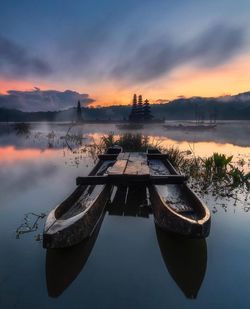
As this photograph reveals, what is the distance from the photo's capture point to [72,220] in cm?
426

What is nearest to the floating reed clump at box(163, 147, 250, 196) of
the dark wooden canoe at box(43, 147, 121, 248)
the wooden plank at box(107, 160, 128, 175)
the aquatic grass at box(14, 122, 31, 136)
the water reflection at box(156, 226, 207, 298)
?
the wooden plank at box(107, 160, 128, 175)

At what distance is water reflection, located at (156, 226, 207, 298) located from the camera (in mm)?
3924

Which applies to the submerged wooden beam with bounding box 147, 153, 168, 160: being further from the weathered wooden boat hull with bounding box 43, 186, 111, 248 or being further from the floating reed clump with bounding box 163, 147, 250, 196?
the weathered wooden boat hull with bounding box 43, 186, 111, 248

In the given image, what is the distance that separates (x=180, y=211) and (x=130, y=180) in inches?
67.8

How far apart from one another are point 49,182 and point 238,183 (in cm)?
707

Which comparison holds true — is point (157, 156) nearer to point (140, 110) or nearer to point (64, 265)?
point (64, 265)

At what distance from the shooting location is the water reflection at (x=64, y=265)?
386cm

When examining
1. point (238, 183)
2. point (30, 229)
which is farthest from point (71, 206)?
point (238, 183)

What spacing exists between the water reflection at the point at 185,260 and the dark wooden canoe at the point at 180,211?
1.21 feet

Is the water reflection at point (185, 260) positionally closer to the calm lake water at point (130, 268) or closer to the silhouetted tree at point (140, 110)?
the calm lake water at point (130, 268)

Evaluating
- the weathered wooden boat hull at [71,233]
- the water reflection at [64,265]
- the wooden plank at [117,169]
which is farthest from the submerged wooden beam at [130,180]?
the water reflection at [64,265]

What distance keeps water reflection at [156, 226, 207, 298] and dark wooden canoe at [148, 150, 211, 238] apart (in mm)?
369

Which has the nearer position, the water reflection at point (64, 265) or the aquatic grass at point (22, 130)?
the water reflection at point (64, 265)

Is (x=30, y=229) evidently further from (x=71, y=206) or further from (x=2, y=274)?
(x=2, y=274)
